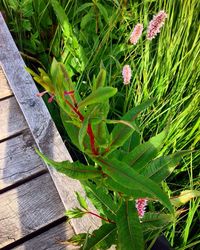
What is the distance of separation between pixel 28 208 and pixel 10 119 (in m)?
0.40

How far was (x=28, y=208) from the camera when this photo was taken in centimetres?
145

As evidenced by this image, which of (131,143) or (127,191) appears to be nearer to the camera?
(127,191)

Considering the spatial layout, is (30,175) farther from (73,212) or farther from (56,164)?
(56,164)

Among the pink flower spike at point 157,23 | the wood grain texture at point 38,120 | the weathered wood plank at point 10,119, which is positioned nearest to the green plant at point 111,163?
the wood grain texture at point 38,120

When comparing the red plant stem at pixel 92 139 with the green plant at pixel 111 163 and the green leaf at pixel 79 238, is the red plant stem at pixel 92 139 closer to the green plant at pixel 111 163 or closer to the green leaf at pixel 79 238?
the green plant at pixel 111 163

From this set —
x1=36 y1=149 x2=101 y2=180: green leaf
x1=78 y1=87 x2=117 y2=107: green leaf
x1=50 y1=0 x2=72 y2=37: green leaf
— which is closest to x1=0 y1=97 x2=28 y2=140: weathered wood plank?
x1=50 y1=0 x2=72 y2=37: green leaf

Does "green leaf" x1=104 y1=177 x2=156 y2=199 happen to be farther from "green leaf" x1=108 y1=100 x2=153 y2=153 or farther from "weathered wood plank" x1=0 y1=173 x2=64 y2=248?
"weathered wood plank" x1=0 y1=173 x2=64 y2=248

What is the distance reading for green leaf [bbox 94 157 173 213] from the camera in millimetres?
902

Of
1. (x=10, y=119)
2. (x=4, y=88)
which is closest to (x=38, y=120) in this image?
(x=10, y=119)

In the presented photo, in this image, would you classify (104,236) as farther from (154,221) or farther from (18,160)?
(18,160)

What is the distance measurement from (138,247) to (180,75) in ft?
2.72

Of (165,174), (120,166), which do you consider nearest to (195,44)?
(165,174)

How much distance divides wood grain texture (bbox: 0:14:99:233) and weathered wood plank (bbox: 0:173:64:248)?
0.19ft

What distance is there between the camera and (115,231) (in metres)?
1.17
